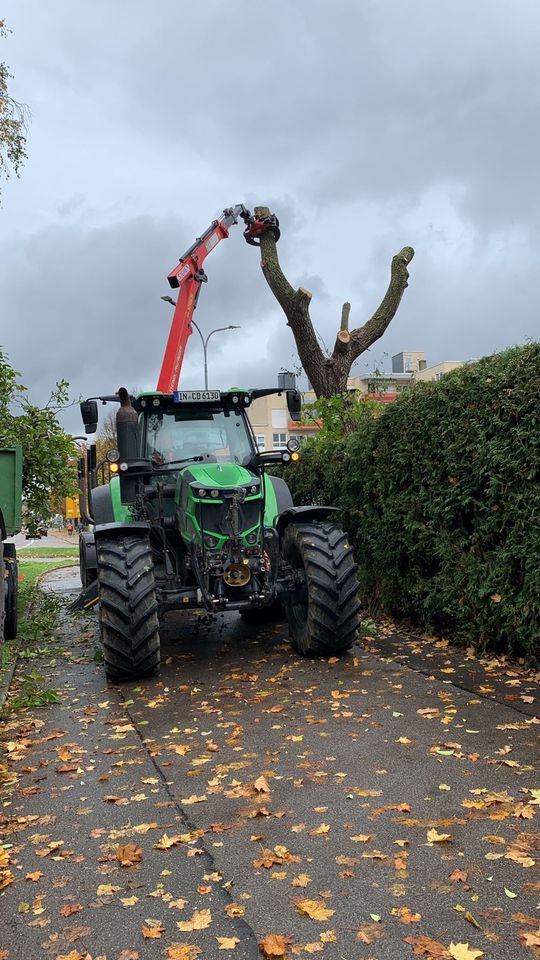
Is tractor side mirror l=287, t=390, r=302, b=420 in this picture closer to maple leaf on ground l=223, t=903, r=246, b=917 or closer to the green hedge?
the green hedge

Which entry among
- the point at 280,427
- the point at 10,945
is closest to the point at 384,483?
the point at 10,945

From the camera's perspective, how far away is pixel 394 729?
5.40 m

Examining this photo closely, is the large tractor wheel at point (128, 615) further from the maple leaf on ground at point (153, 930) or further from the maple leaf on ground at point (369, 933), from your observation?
the maple leaf on ground at point (369, 933)

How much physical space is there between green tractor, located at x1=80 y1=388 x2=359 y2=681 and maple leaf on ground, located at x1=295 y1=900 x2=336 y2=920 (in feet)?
11.8

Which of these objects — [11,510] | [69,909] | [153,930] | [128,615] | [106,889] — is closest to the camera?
[153,930]

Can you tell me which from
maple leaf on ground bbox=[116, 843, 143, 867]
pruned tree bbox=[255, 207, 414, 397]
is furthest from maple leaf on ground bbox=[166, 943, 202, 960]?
pruned tree bbox=[255, 207, 414, 397]

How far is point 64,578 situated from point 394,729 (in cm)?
1496

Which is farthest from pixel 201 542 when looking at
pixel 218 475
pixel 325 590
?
pixel 325 590

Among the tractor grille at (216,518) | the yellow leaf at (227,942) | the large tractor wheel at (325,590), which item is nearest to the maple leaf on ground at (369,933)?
the yellow leaf at (227,942)

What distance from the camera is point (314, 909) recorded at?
3.19 meters

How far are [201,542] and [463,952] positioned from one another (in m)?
4.53

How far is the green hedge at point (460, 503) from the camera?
6582 millimetres

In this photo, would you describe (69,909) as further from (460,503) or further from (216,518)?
(460,503)

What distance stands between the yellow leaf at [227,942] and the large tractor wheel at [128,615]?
370cm
